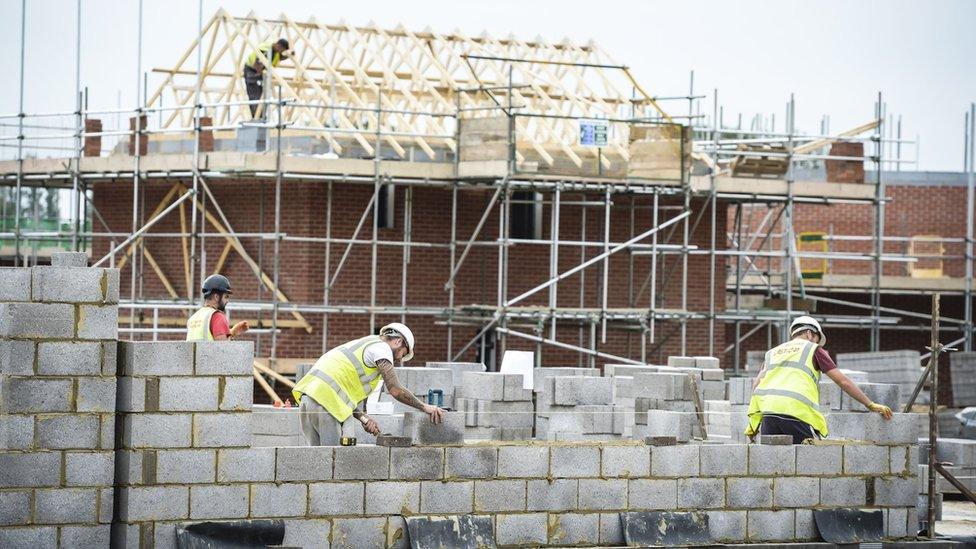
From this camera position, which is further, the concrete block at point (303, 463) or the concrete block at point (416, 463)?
the concrete block at point (416, 463)

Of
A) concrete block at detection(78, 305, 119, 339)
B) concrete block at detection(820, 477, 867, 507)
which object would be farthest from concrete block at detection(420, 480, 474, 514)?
concrete block at detection(820, 477, 867, 507)

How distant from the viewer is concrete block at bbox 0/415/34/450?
11.6 meters

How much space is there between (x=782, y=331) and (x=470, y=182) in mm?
6741

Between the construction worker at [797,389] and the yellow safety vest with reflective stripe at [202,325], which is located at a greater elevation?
the yellow safety vest with reflective stripe at [202,325]

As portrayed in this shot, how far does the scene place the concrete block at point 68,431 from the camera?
11719 millimetres

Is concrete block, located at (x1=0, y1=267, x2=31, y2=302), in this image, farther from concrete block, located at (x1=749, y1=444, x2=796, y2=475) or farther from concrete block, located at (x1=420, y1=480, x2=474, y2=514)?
concrete block, located at (x1=749, y1=444, x2=796, y2=475)

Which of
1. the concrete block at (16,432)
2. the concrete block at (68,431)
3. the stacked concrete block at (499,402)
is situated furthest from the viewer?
the stacked concrete block at (499,402)

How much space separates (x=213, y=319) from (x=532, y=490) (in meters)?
2.84

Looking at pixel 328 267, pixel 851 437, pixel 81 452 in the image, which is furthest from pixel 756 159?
pixel 81 452

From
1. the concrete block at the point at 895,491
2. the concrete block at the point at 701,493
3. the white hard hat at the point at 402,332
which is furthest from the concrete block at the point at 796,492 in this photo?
the white hard hat at the point at 402,332

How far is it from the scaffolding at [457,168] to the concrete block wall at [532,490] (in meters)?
10.4

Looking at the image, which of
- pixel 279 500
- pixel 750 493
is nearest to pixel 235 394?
pixel 279 500

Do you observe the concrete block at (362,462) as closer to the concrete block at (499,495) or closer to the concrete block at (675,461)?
the concrete block at (499,495)

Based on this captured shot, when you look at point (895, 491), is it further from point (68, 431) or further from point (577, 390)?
point (68, 431)
